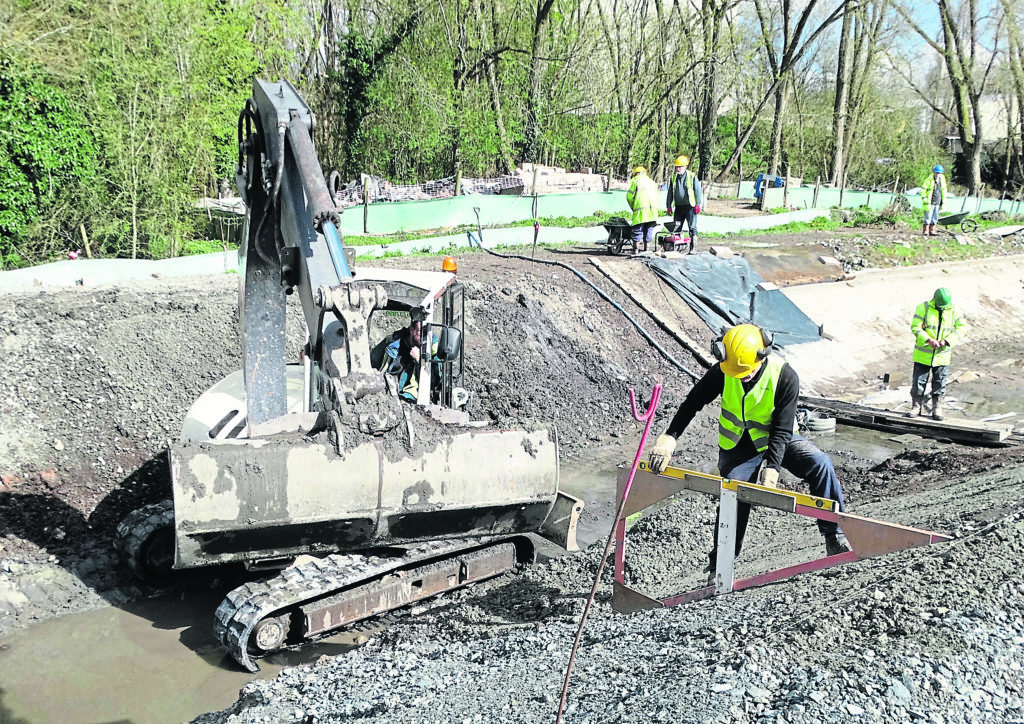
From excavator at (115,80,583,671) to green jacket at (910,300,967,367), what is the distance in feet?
19.0

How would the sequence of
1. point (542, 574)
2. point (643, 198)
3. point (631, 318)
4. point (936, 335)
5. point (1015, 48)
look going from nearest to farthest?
1. point (542, 574)
2. point (936, 335)
3. point (631, 318)
4. point (643, 198)
5. point (1015, 48)

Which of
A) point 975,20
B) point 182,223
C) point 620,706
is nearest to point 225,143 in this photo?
point 182,223

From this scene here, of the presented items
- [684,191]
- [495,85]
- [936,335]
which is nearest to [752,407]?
[936,335]

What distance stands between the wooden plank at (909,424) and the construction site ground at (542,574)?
216 millimetres

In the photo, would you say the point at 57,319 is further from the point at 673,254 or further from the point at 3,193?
the point at 673,254

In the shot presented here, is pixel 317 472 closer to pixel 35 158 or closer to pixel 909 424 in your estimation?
pixel 909 424

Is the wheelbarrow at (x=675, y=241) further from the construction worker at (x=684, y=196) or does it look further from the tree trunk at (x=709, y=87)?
the tree trunk at (x=709, y=87)

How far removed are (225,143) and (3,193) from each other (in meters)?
6.56

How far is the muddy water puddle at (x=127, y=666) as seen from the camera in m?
5.13

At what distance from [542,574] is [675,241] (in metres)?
10.1

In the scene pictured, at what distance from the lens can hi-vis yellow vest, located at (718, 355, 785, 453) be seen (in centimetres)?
498

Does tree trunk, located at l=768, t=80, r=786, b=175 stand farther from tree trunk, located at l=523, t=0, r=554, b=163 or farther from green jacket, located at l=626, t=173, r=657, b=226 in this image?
green jacket, located at l=626, t=173, r=657, b=226

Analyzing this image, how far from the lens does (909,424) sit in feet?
33.9

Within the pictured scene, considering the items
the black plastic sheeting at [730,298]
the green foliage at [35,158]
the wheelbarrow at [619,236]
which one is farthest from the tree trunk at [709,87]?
the green foliage at [35,158]
